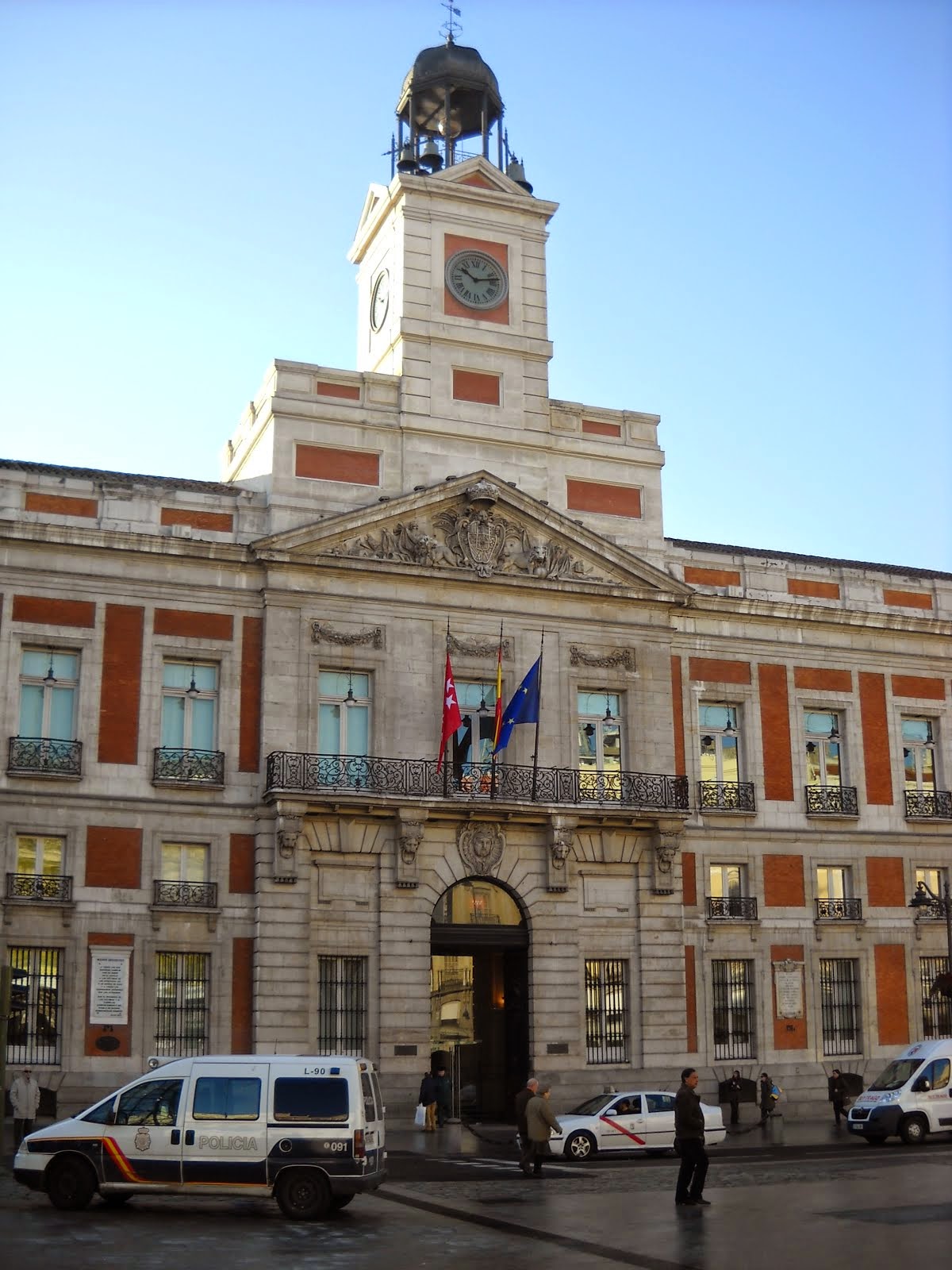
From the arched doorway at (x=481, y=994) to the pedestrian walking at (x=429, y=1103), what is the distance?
332cm

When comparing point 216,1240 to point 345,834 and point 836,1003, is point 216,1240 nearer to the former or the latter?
point 345,834

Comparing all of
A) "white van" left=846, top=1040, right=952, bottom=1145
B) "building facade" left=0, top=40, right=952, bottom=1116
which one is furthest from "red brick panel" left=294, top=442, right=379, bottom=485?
"white van" left=846, top=1040, right=952, bottom=1145

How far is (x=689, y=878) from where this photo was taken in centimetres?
3656

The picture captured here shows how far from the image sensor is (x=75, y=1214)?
18359 millimetres

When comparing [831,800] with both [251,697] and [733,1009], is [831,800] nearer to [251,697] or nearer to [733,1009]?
[733,1009]

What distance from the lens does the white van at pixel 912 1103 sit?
95.2 ft

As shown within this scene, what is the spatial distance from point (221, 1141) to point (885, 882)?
2374cm

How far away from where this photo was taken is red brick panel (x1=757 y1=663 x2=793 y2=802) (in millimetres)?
38062

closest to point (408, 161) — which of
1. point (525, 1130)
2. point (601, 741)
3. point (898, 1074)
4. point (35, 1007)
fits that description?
point (601, 741)

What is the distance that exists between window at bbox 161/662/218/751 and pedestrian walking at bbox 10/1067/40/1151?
7714mm

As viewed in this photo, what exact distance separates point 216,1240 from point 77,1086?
15.0 meters

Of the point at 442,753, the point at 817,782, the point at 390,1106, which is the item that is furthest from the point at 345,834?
the point at 817,782

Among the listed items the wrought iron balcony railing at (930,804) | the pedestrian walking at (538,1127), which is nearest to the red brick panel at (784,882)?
the wrought iron balcony railing at (930,804)

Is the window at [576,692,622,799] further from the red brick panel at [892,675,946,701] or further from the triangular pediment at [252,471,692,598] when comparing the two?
the red brick panel at [892,675,946,701]
